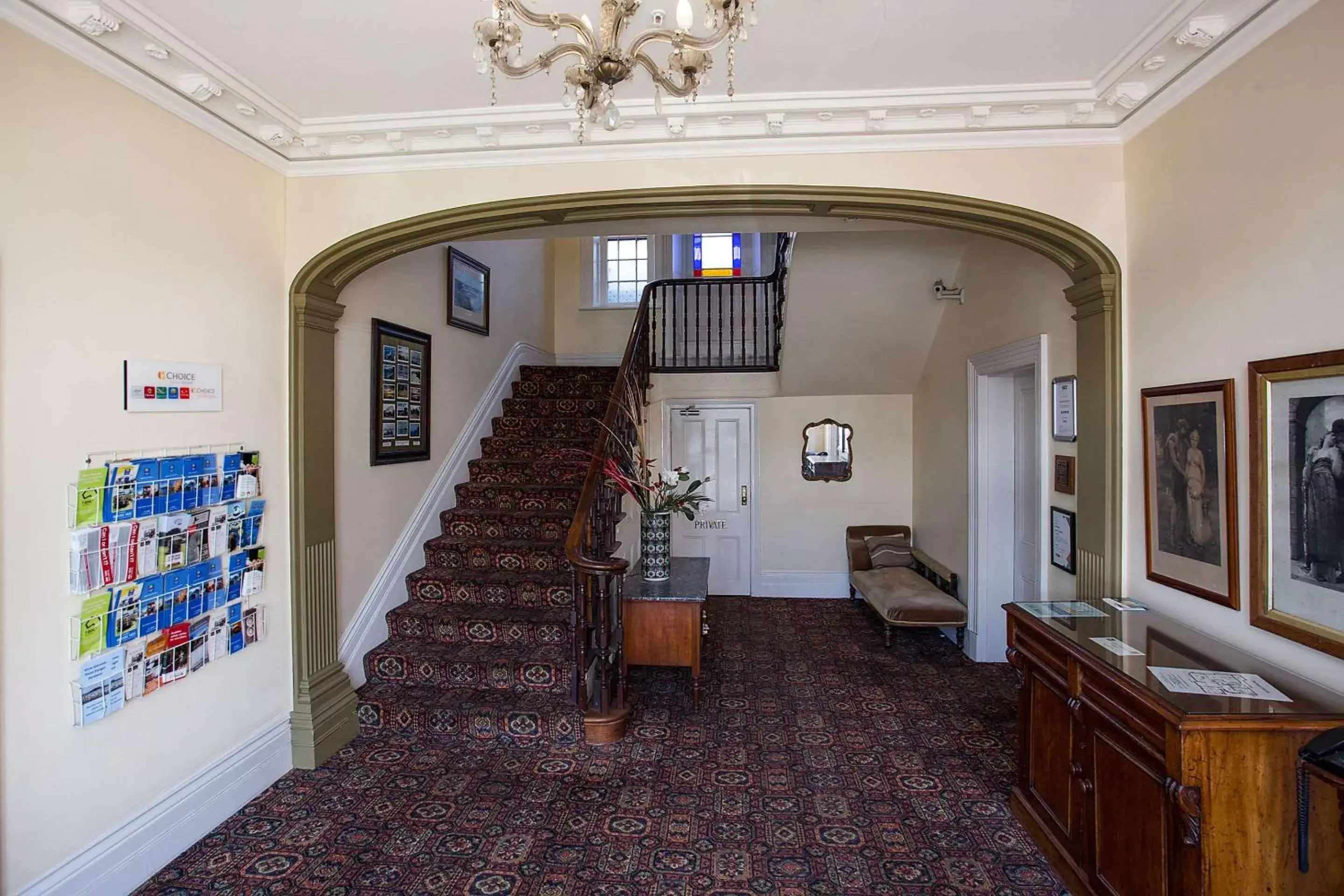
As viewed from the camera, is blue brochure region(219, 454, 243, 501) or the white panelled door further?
the white panelled door

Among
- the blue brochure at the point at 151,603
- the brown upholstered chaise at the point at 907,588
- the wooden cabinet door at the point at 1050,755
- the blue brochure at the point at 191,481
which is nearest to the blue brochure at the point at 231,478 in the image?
the blue brochure at the point at 191,481

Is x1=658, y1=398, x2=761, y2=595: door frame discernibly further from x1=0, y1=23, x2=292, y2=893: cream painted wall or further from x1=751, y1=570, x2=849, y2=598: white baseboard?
x1=0, y1=23, x2=292, y2=893: cream painted wall

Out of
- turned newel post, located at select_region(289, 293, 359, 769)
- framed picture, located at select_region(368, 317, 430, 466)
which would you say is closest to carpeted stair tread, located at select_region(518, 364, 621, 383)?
framed picture, located at select_region(368, 317, 430, 466)

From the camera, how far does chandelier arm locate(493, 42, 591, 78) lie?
50.1 inches

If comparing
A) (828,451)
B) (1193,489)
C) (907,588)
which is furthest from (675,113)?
(828,451)

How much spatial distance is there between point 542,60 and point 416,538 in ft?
11.2

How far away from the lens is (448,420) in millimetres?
4523

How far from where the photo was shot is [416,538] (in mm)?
4074

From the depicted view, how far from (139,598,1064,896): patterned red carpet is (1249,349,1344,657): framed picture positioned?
4.16 ft

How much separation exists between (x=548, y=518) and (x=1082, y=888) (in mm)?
3349

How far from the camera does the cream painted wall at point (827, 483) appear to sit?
6156 mm

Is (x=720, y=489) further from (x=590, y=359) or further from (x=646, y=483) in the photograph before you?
(x=646, y=483)

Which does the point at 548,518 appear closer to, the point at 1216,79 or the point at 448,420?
the point at 448,420

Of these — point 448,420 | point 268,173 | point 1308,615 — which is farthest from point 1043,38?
point 448,420
